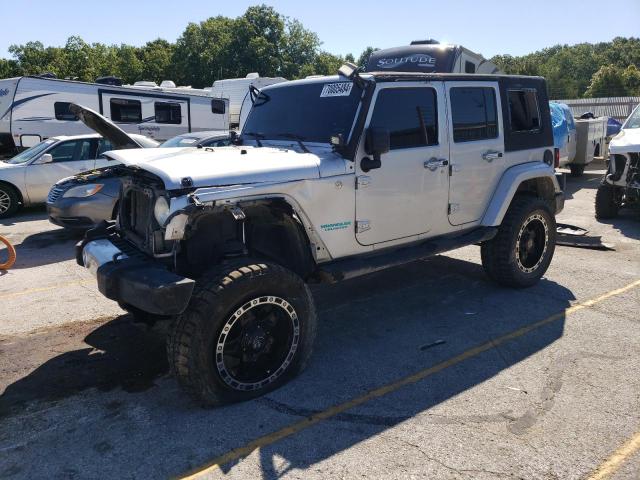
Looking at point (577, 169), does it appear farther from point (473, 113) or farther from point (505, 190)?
point (473, 113)

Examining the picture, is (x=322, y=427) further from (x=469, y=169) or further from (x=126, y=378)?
(x=469, y=169)

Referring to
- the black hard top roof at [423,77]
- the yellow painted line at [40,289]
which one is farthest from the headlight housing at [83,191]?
the black hard top roof at [423,77]

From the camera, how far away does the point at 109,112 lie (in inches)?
632

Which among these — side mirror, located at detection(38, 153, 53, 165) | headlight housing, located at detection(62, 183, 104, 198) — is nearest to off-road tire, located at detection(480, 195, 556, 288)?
headlight housing, located at detection(62, 183, 104, 198)

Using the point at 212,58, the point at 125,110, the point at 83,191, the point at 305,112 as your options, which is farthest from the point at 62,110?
the point at 212,58

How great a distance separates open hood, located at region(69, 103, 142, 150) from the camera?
17.5 ft

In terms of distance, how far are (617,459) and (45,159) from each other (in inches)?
436

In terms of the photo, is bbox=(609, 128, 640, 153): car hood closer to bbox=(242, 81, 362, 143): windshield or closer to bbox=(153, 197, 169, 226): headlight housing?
bbox=(242, 81, 362, 143): windshield

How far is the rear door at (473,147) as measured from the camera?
16.8 feet

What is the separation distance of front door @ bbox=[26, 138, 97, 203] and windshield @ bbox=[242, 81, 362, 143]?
709cm

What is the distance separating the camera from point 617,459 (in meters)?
3.05

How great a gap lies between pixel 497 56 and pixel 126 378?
297ft

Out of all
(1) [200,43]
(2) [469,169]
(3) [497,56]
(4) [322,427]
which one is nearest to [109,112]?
(2) [469,169]

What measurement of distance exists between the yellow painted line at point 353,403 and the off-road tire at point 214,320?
45cm
